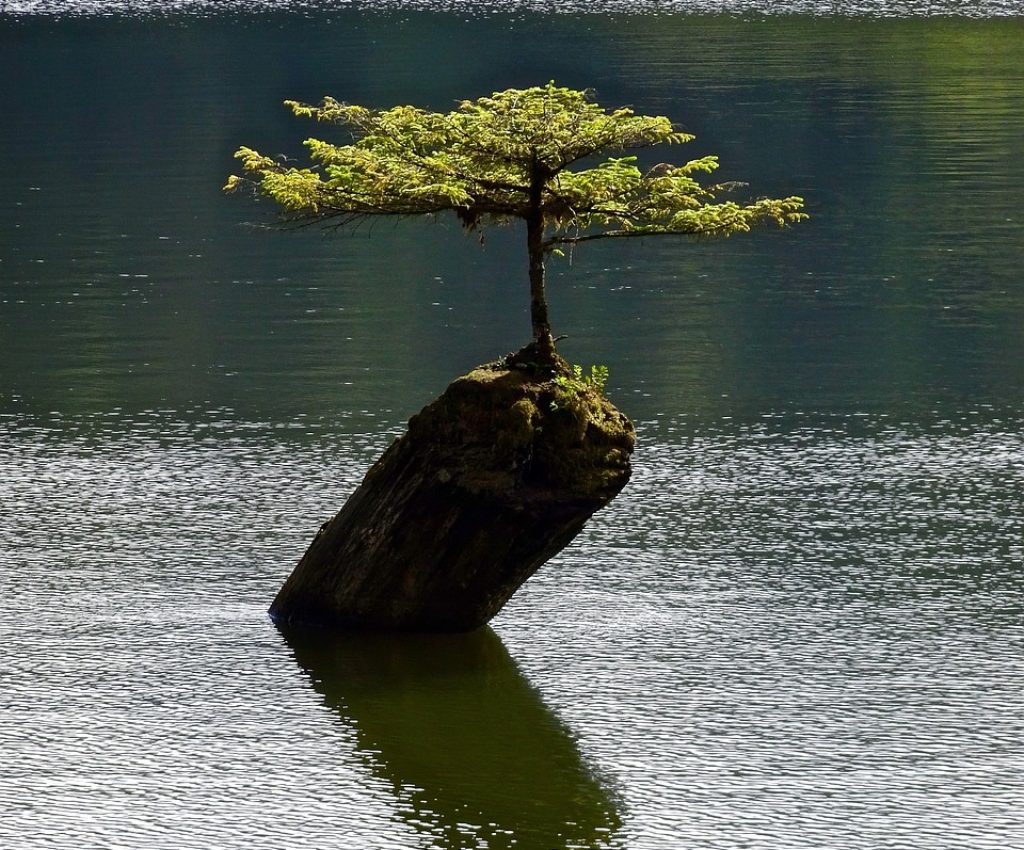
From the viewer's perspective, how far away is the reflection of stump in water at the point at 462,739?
569 inches

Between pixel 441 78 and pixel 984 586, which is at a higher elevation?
pixel 441 78

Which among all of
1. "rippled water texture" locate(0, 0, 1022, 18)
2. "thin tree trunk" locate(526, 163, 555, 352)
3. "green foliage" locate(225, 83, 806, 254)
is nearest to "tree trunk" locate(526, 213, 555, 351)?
"thin tree trunk" locate(526, 163, 555, 352)

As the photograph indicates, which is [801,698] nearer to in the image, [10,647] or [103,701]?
[103,701]

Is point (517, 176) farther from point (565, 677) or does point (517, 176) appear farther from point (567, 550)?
point (567, 550)

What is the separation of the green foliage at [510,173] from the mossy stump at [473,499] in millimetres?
1436

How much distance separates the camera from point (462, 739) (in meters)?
16.2

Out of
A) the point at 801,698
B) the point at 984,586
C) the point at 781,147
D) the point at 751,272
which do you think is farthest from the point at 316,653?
the point at 781,147

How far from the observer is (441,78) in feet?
220

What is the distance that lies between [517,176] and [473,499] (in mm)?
2971

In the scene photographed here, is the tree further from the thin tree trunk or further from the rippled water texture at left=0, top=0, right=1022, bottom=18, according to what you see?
the rippled water texture at left=0, top=0, right=1022, bottom=18

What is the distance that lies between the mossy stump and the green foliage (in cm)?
144

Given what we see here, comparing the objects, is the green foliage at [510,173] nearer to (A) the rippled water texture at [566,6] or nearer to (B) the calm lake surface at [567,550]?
(B) the calm lake surface at [567,550]

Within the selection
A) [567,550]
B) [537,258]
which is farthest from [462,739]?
[567,550]

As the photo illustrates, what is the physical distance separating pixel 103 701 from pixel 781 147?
130 feet
